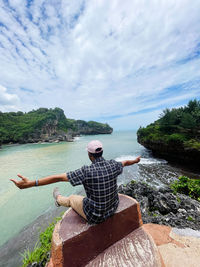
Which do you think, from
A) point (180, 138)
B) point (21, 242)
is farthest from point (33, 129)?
point (21, 242)

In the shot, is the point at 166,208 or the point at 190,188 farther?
the point at 190,188

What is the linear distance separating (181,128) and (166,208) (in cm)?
1485

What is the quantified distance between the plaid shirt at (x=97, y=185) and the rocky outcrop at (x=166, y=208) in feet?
8.67

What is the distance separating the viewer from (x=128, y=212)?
2078 millimetres

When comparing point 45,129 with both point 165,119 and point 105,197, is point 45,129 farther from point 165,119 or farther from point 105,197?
point 105,197

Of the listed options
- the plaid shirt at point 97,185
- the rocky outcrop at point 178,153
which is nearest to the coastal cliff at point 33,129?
the rocky outcrop at point 178,153

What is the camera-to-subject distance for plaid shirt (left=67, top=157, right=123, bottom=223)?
5.32 feet

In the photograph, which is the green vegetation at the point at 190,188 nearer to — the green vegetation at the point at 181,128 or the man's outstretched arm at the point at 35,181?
the man's outstretched arm at the point at 35,181

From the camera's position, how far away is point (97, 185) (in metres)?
1.62

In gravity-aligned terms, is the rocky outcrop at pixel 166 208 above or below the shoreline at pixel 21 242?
above

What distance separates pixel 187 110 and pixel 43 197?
21.4 m

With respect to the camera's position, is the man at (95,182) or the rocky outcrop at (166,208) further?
the rocky outcrop at (166,208)

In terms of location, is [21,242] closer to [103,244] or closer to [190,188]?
[103,244]

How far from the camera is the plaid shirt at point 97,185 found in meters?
1.62
